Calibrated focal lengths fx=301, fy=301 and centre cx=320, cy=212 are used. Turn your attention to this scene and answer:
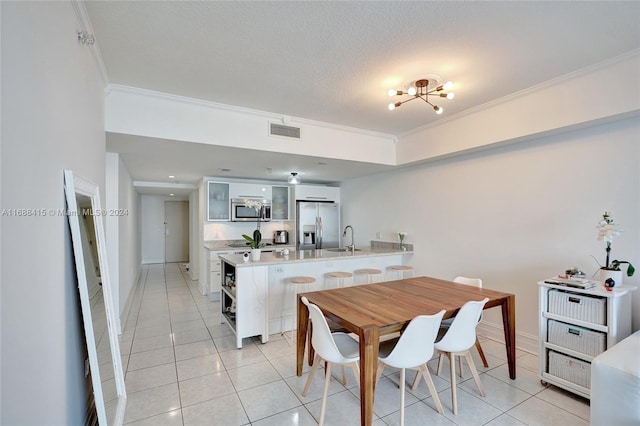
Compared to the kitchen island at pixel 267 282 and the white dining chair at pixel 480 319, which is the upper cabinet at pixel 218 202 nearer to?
the kitchen island at pixel 267 282

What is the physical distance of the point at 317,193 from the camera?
6410mm

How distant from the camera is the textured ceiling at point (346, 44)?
6.01ft

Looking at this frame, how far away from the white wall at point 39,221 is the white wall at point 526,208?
12.1 feet

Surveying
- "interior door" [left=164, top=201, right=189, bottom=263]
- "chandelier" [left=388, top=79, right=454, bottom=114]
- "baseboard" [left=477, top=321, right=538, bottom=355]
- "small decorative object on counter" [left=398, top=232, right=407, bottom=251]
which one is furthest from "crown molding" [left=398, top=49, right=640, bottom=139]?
"interior door" [left=164, top=201, right=189, bottom=263]

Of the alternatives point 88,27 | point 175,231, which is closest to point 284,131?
point 88,27

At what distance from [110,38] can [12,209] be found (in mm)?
1669

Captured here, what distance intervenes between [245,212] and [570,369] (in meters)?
5.23

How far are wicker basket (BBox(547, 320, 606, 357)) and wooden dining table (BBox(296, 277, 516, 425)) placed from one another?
289mm

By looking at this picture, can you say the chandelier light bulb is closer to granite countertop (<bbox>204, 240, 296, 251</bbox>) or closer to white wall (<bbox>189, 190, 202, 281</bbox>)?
granite countertop (<bbox>204, 240, 296, 251</bbox>)

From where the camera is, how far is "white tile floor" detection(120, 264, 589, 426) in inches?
84.7

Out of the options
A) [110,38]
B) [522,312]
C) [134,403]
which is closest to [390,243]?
[522,312]

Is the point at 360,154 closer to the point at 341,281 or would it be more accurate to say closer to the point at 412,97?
the point at 412,97

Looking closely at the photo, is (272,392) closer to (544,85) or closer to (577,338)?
(577,338)

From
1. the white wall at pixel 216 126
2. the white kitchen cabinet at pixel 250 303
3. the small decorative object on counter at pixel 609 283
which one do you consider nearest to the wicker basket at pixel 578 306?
the small decorative object on counter at pixel 609 283
